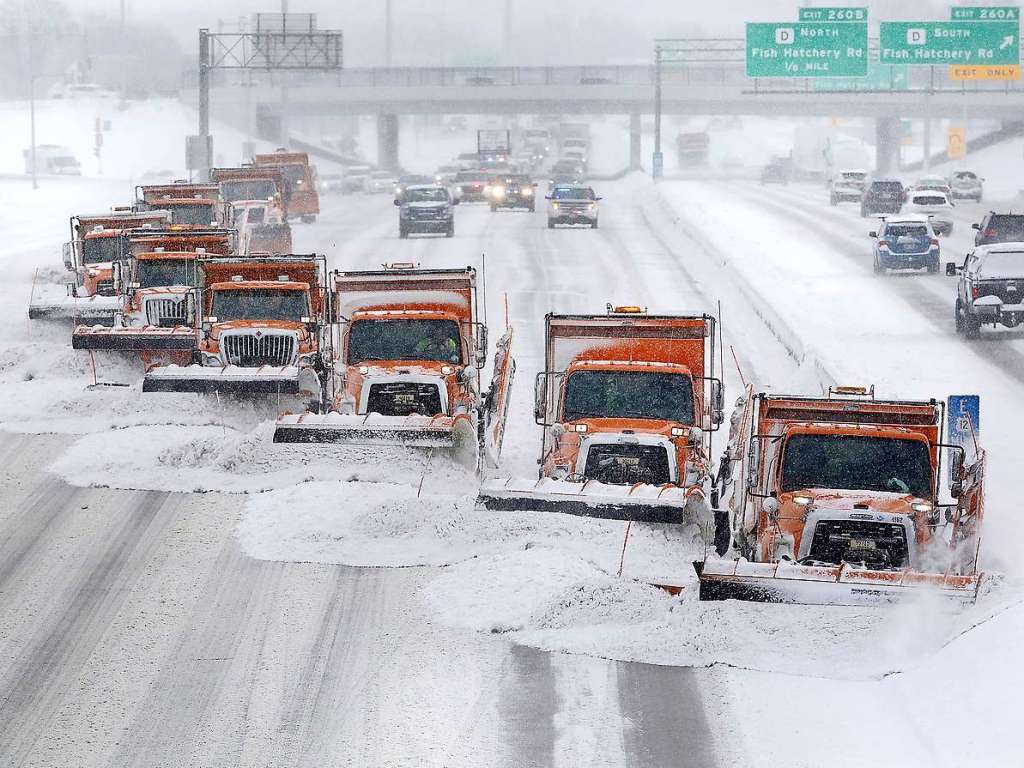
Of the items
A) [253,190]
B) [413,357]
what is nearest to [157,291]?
[413,357]

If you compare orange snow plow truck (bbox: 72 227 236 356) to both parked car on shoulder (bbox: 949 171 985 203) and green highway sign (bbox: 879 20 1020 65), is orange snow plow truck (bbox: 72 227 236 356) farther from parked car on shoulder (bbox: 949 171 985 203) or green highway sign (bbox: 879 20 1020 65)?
parked car on shoulder (bbox: 949 171 985 203)

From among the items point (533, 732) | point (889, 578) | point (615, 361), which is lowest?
point (533, 732)

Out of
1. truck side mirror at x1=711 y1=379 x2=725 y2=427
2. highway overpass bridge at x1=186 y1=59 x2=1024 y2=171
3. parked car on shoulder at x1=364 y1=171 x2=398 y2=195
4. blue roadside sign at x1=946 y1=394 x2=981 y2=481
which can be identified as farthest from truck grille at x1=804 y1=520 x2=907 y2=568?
highway overpass bridge at x1=186 y1=59 x2=1024 y2=171

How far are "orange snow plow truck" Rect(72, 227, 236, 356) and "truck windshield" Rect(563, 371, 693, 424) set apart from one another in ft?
25.3

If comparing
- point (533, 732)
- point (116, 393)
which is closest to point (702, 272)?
point (116, 393)

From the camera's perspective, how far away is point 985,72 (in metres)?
67.3

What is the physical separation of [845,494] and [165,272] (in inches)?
615

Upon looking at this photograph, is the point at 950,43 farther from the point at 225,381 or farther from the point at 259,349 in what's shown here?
the point at 225,381

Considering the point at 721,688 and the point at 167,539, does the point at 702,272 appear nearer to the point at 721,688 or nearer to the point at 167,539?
the point at 167,539

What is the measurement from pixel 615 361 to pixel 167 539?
16.2 ft

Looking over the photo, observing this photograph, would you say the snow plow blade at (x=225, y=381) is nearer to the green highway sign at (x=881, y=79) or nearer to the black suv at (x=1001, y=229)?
the black suv at (x=1001, y=229)

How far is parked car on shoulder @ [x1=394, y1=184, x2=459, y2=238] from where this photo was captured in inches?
1889

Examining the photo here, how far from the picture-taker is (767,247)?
4650 centimetres

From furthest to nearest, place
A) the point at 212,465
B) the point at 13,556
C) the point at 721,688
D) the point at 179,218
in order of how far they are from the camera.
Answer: the point at 179,218 → the point at 212,465 → the point at 13,556 → the point at 721,688
